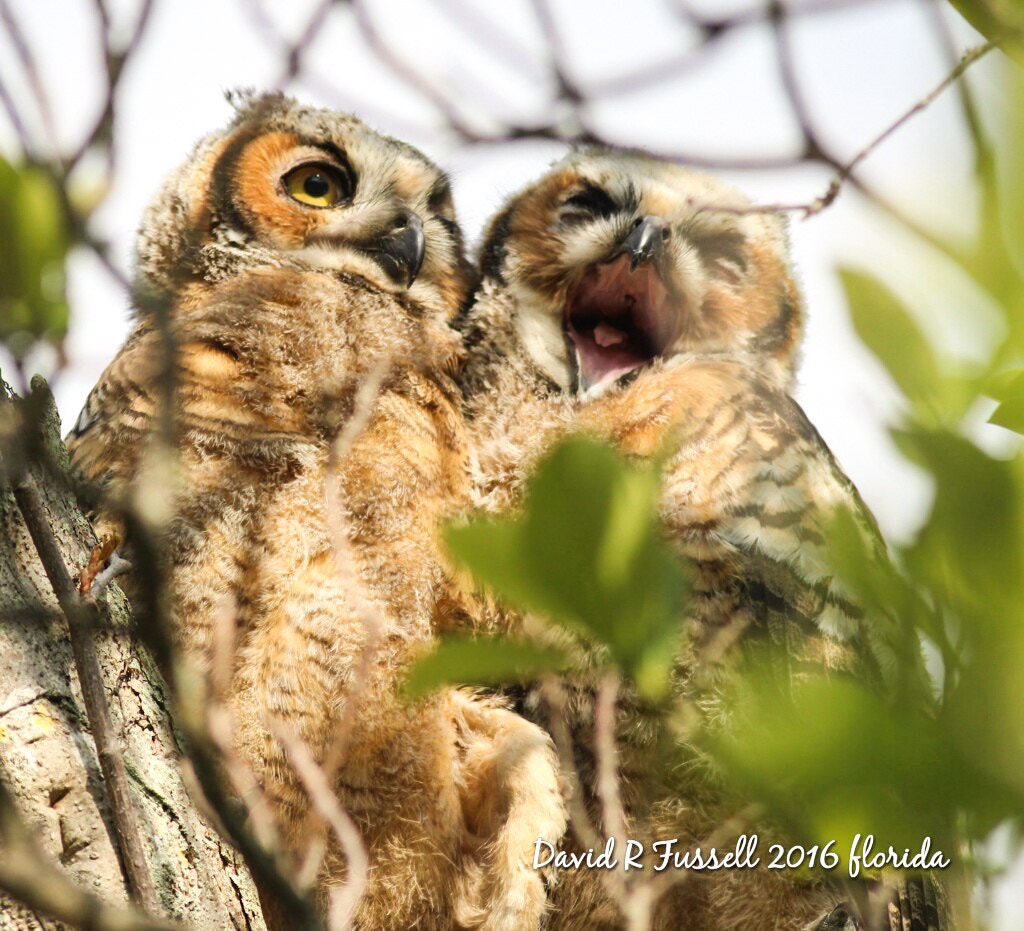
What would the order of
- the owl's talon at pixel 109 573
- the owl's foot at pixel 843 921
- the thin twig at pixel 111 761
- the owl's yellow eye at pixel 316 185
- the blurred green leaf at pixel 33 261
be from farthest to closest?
the owl's yellow eye at pixel 316 185 < the owl's foot at pixel 843 921 < the owl's talon at pixel 109 573 < the thin twig at pixel 111 761 < the blurred green leaf at pixel 33 261

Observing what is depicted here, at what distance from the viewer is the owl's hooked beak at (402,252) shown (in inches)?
118

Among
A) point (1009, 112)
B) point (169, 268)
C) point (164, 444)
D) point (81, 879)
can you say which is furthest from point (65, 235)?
point (169, 268)

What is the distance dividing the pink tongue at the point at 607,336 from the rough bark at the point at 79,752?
5.55 feet

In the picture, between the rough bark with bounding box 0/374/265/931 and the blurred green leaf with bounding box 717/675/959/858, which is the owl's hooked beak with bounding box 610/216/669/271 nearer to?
the rough bark with bounding box 0/374/265/931

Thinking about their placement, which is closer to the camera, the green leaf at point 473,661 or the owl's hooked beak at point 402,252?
the green leaf at point 473,661

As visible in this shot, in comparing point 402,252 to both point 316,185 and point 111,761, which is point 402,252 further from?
point 111,761

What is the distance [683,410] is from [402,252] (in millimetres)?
897

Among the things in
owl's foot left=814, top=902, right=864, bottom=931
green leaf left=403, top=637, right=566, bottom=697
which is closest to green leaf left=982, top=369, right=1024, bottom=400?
green leaf left=403, top=637, right=566, bottom=697

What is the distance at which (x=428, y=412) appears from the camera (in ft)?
8.63

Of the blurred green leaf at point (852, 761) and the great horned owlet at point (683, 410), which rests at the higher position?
the great horned owlet at point (683, 410)

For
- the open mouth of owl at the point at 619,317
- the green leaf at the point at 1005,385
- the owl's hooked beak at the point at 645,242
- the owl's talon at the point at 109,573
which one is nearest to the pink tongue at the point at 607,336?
the open mouth of owl at the point at 619,317

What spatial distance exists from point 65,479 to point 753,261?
2.17 m

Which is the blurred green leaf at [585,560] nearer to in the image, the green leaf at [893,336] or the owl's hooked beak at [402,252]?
the green leaf at [893,336]

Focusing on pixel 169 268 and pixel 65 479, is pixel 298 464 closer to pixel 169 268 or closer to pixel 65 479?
pixel 65 479
